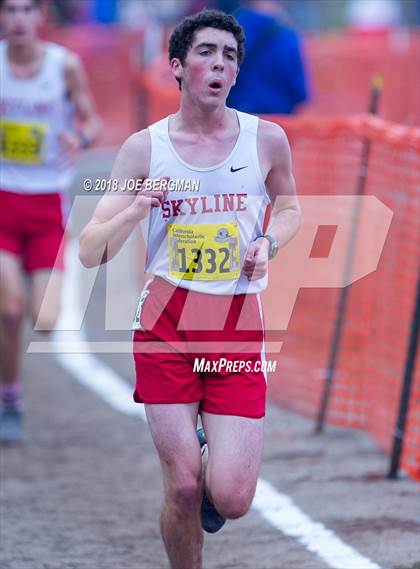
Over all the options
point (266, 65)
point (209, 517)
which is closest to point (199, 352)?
point (209, 517)

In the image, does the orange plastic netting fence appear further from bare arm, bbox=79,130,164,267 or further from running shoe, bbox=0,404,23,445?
bare arm, bbox=79,130,164,267

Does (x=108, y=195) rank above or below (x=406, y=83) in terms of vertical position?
above

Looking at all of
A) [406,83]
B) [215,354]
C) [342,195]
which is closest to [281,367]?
[342,195]

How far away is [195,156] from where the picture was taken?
4895 mm

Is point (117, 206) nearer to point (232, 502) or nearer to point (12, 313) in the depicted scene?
point (232, 502)

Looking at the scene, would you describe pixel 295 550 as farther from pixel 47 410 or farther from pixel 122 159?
pixel 47 410

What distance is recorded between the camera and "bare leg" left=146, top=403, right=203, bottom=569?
4812 millimetres

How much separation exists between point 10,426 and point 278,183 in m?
3.07

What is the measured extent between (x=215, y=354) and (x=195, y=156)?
0.74 meters

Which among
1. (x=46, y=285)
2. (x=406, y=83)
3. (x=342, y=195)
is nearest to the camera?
(x=46, y=285)

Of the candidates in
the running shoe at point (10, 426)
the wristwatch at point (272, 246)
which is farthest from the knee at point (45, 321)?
the wristwatch at point (272, 246)

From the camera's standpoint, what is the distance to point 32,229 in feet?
24.9

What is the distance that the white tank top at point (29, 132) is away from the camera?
25.3ft

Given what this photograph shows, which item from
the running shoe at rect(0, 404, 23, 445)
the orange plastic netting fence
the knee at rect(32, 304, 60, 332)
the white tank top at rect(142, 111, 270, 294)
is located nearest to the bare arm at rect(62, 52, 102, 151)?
the knee at rect(32, 304, 60, 332)
